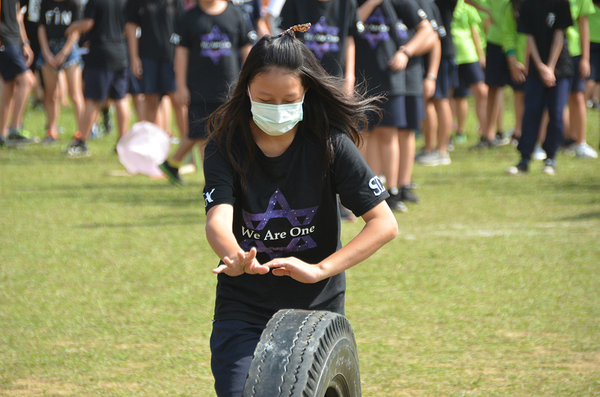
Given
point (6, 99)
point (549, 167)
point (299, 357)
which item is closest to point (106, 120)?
point (6, 99)

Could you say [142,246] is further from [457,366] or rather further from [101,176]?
[101,176]

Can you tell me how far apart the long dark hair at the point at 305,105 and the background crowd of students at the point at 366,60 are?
2703mm

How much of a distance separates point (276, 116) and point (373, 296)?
215 cm

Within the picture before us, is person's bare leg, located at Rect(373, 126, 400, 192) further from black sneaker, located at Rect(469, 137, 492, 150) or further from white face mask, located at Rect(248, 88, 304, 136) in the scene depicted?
black sneaker, located at Rect(469, 137, 492, 150)

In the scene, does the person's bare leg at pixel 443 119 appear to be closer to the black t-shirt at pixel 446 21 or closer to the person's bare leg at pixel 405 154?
the black t-shirt at pixel 446 21

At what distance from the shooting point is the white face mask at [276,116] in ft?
7.59

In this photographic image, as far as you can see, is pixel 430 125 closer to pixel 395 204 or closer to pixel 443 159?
pixel 443 159

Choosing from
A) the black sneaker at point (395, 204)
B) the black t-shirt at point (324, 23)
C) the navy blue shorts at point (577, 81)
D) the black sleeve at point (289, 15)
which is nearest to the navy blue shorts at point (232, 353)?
the black t-shirt at point (324, 23)

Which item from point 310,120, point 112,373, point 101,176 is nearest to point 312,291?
point 310,120

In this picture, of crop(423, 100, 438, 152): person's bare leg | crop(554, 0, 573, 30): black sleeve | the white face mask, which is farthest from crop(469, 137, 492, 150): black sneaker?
the white face mask

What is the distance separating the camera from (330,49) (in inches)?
237

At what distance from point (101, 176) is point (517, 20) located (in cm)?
515

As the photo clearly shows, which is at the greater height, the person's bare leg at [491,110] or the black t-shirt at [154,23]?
the black t-shirt at [154,23]

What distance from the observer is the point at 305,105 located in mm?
2488
